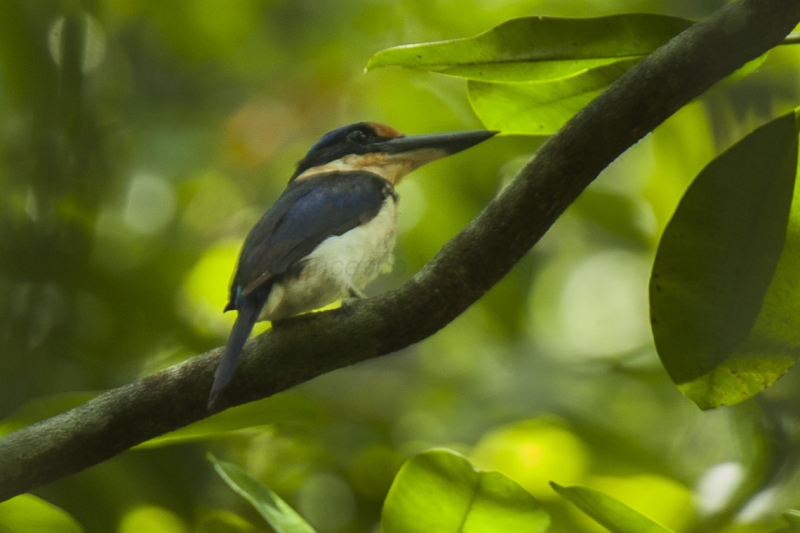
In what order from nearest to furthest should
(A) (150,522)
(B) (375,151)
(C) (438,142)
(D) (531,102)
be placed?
1. (D) (531,102)
2. (A) (150,522)
3. (C) (438,142)
4. (B) (375,151)

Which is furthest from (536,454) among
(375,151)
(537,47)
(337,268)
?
(537,47)

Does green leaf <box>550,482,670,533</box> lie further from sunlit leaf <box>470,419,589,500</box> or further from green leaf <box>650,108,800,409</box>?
sunlit leaf <box>470,419,589,500</box>

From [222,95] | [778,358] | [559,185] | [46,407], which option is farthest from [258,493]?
[222,95]

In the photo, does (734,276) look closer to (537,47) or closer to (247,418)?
(537,47)

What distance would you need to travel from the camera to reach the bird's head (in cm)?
177

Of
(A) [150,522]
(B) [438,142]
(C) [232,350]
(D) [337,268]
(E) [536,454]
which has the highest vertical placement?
(B) [438,142]

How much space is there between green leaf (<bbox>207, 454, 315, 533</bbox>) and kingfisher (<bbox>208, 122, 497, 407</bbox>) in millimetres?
144

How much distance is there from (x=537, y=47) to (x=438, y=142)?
1.77 feet

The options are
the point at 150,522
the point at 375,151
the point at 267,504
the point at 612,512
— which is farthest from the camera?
the point at 375,151

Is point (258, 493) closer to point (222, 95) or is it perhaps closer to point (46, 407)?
point (46, 407)

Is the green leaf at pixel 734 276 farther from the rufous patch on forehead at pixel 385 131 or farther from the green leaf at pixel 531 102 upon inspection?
the rufous patch on forehead at pixel 385 131

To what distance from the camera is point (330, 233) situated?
5.18 ft

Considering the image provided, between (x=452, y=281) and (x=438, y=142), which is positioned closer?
(x=452, y=281)

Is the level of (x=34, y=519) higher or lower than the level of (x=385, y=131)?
lower
